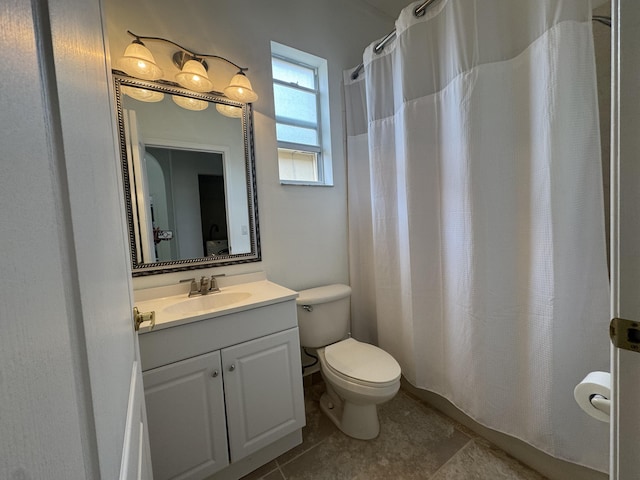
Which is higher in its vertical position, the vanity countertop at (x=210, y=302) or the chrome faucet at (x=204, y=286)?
the chrome faucet at (x=204, y=286)

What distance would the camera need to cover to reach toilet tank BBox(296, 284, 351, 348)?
5.25 ft

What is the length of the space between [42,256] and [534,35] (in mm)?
1528

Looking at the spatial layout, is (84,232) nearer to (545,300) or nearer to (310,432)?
(545,300)

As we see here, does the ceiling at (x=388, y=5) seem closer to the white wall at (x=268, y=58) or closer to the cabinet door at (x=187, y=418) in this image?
the white wall at (x=268, y=58)

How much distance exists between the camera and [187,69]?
135cm

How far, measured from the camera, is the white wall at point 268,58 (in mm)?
1354

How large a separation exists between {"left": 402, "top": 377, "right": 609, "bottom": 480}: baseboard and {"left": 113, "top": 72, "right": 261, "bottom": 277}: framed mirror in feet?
4.98

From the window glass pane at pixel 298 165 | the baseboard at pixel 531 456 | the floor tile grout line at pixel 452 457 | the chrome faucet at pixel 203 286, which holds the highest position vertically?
the window glass pane at pixel 298 165

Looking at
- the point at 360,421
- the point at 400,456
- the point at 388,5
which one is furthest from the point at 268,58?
the point at 400,456

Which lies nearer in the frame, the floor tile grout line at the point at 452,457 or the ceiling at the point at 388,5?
the floor tile grout line at the point at 452,457

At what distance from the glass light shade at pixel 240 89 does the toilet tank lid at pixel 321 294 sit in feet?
3.85

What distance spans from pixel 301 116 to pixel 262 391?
67.0 inches
